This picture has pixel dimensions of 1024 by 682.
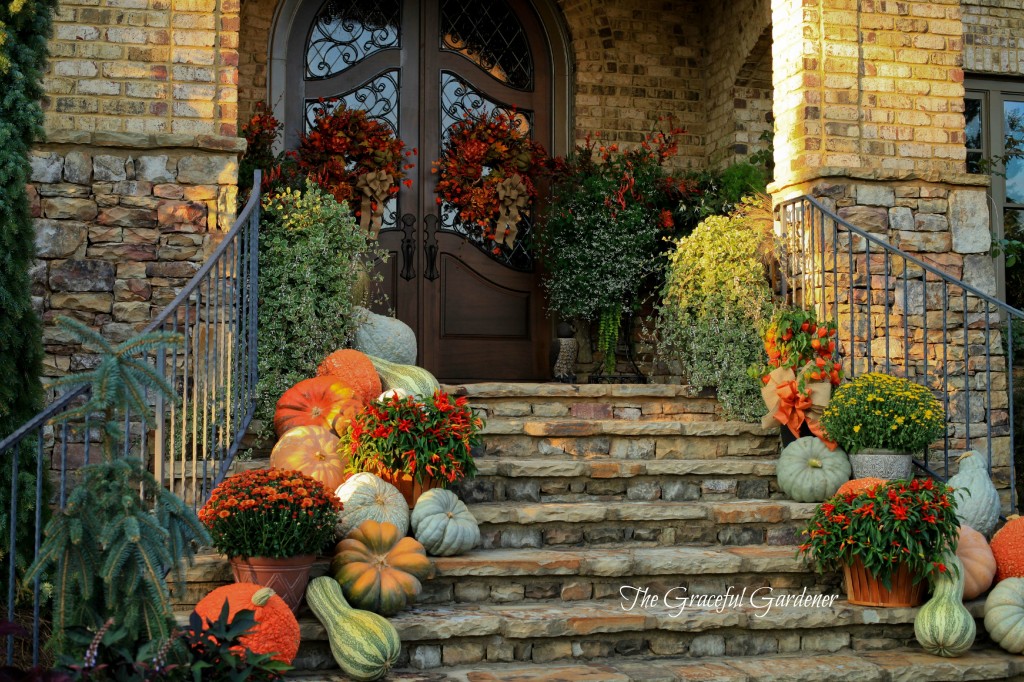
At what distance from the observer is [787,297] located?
5.92 meters

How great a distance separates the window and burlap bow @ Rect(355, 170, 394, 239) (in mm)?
4145

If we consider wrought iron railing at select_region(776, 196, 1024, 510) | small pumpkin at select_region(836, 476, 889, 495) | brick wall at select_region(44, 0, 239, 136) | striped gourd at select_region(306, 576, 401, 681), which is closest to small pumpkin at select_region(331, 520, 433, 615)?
striped gourd at select_region(306, 576, 401, 681)

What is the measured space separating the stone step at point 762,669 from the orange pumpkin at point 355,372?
5.35 feet

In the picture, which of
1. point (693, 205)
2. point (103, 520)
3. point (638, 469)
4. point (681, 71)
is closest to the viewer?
point (103, 520)

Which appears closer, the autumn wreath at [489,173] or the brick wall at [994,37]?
the autumn wreath at [489,173]

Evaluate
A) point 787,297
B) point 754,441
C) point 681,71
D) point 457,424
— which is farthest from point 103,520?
point 681,71

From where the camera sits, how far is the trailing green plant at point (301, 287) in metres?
5.17

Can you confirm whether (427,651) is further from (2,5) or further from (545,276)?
(545,276)

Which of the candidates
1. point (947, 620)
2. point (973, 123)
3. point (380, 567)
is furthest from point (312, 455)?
point (973, 123)

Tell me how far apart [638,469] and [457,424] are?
3.16 ft

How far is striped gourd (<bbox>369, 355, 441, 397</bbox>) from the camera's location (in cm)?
511

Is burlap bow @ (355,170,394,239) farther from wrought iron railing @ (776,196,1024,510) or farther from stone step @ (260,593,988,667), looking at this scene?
stone step @ (260,593,988,667)

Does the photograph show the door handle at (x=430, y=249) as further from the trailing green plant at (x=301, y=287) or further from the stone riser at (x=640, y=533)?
the stone riser at (x=640, y=533)

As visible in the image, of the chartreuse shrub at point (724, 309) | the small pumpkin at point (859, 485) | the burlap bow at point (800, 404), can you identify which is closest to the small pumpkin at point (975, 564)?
the small pumpkin at point (859, 485)
